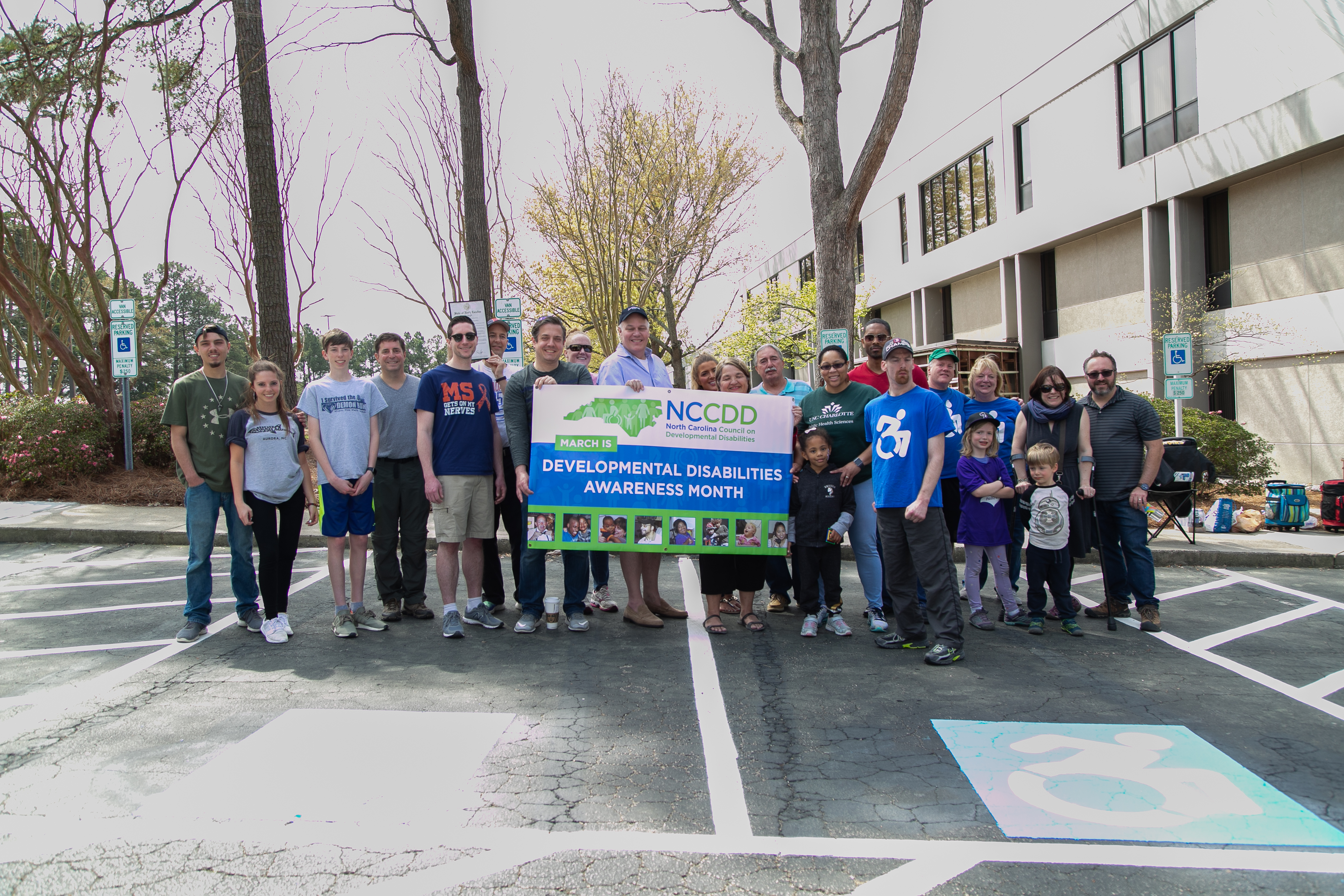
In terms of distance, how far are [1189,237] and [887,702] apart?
728 inches

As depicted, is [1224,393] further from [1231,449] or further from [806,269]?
[806,269]

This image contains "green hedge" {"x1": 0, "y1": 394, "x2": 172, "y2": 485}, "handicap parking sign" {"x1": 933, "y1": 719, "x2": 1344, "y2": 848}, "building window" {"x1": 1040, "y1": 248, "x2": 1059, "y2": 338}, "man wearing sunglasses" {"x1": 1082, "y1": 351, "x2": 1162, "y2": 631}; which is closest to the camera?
"handicap parking sign" {"x1": 933, "y1": 719, "x2": 1344, "y2": 848}

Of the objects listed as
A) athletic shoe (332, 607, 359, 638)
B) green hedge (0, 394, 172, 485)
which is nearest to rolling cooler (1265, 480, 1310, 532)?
athletic shoe (332, 607, 359, 638)

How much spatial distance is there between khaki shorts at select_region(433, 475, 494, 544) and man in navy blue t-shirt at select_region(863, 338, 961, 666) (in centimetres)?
266

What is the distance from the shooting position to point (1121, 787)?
11.3 feet

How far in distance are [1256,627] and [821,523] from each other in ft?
10.9

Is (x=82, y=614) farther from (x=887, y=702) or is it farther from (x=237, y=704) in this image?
(x=887, y=702)

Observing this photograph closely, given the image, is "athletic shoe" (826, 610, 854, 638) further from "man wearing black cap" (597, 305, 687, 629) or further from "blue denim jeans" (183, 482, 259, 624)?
"blue denim jeans" (183, 482, 259, 624)

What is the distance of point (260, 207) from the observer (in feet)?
34.2

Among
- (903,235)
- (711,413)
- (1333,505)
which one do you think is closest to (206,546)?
(711,413)

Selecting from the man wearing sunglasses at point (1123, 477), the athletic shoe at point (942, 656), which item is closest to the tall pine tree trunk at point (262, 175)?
the athletic shoe at point (942, 656)

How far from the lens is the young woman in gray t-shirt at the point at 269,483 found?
564 cm

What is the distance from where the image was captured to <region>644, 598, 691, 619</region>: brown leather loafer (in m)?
6.28

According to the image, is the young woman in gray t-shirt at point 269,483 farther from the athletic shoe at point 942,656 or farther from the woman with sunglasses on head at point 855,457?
the athletic shoe at point 942,656
